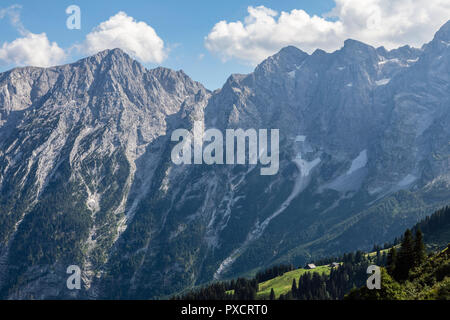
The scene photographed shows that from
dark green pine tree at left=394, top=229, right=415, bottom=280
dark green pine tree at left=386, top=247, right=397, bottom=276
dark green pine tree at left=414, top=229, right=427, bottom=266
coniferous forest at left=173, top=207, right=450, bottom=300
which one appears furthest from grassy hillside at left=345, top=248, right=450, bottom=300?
dark green pine tree at left=386, top=247, right=397, bottom=276

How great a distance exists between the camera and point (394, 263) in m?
77.5

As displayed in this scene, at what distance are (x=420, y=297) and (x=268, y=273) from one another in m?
121

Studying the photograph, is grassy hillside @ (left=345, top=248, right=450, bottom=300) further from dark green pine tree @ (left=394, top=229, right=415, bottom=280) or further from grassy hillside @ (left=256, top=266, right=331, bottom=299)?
grassy hillside @ (left=256, top=266, right=331, bottom=299)

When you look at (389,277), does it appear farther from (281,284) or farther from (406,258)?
(281,284)

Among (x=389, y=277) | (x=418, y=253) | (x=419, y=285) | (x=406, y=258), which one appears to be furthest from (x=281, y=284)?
(x=419, y=285)

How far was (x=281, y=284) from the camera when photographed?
497 ft

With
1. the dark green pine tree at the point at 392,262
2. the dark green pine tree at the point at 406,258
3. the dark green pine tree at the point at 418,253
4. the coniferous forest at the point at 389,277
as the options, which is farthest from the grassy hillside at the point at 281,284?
the dark green pine tree at the point at 418,253

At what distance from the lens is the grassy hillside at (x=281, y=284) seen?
458 ft

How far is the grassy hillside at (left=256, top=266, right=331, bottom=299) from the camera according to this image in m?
140

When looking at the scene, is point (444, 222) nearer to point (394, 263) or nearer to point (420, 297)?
point (394, 263)
